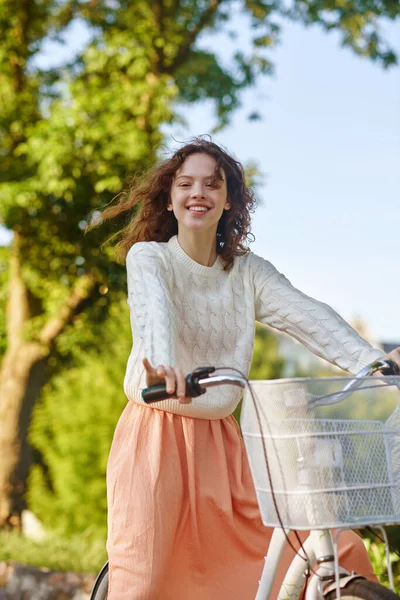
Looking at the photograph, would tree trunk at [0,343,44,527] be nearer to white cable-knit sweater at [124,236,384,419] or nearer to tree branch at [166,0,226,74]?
tree branch at [166,0,226,74]

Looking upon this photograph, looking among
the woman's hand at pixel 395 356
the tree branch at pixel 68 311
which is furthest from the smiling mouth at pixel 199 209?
the tree branch at pixel 68 311

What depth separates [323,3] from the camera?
10.2m

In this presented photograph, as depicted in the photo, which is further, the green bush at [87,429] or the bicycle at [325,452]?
the green bush at [87,429]

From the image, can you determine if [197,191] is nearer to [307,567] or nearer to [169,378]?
[169,378]

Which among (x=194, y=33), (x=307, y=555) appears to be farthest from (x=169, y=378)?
(x=194, y=33)

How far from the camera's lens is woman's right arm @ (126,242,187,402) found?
253 centimetres

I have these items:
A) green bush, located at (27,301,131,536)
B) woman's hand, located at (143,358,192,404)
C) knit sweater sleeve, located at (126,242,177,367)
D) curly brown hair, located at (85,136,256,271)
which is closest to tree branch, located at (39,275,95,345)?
green bush, located at (27,301,131,536)

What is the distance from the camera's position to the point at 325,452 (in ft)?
7.17

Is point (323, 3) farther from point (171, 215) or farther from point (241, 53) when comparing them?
point (171, 215)

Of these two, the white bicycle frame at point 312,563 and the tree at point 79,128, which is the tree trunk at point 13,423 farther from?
the white bicycle frame at point 312,563

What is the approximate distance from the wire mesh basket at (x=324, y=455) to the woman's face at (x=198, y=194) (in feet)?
2.76

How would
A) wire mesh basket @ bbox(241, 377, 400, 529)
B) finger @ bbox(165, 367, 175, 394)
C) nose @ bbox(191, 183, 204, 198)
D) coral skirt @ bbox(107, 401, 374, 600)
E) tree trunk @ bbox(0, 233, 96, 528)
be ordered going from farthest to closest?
tree trunk @ bbox(0, 233, 96, 528)
nose @ bbox(191, 183, 204, 198)
coral skirt @ bbox(107, 401, 374, 600)
finger @ bbox(165, 367, 175, 394)
wire mesh basket @ bbox(241, 377, 400, 529)

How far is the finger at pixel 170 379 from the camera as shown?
2277 mm

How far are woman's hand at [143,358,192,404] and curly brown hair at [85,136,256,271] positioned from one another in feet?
2.61
